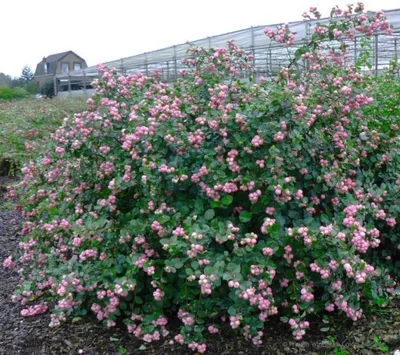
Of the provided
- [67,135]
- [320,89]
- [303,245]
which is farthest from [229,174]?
[67,135]

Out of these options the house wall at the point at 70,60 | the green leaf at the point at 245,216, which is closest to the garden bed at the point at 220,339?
the green leaf at the point at 245,216

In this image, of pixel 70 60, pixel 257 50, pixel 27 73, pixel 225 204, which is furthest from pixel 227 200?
pixel 70 60

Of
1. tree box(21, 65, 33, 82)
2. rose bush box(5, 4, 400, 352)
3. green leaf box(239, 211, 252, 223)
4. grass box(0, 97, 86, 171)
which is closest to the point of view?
rose bush box(5, 4, 400, 352)

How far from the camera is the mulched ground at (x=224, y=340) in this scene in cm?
258

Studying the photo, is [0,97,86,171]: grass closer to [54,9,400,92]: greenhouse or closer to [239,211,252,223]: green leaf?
[54,9,400,92]: greenhouse

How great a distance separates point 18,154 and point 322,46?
446 cm

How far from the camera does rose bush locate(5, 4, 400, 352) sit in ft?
8.00

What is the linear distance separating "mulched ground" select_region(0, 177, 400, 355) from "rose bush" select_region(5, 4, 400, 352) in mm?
84

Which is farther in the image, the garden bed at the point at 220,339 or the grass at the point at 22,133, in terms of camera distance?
the grass at the point at 22,133

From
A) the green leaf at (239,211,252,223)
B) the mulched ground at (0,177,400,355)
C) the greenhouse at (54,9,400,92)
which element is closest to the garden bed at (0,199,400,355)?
the mulched ground at (0,177,400,355)

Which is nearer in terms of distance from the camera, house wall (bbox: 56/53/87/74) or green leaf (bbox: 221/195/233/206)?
green leaf (bbox: 221/195/233/206)

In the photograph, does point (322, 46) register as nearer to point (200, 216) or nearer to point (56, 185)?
point (200, 216)

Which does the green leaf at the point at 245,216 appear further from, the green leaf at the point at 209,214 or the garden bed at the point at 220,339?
the garden bed at the point at 220,339

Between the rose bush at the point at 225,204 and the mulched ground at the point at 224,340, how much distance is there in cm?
8
